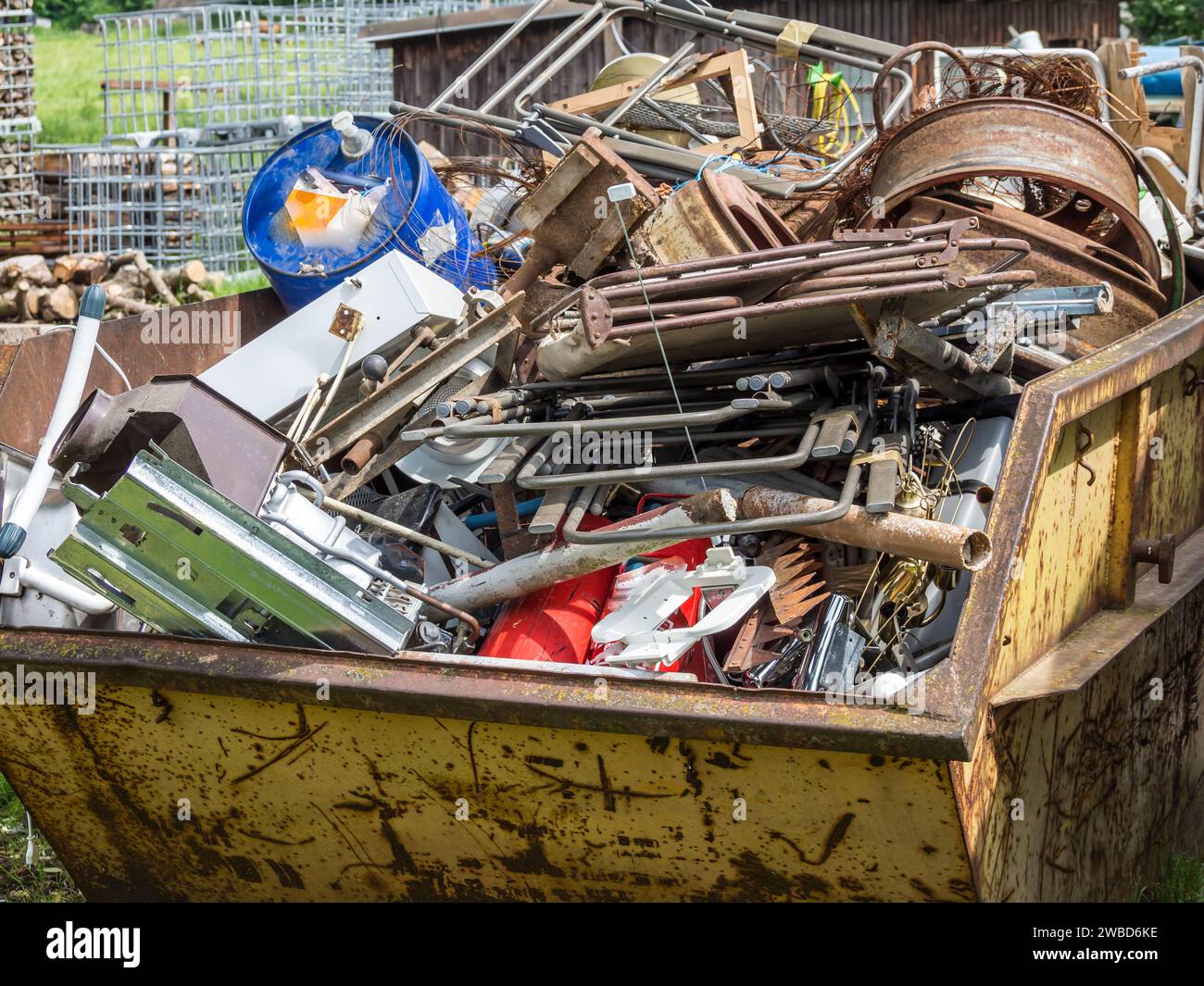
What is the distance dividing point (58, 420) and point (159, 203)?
8356mm

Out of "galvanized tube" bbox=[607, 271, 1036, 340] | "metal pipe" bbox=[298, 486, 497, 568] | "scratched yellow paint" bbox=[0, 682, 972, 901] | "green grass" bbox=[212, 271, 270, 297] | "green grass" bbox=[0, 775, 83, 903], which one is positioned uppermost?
"galvanized tube" bbox=[607, 271, 1036, 340]

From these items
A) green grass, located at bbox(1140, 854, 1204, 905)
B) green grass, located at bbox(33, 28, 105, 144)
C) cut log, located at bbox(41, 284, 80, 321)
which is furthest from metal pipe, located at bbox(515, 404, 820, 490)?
green grass, located at bbox(33, 28, 105, 144)

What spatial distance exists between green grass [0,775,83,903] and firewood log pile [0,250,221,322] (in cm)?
497

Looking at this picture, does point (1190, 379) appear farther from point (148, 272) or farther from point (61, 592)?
point (148, 272)

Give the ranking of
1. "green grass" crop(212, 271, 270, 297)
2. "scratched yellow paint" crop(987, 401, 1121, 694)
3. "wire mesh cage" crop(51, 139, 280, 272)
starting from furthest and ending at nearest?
"wire mesh cage" crop(51, 139, 280, 272) < "green grass" crop(212, 271, 270, 297) < "scratched yellow paint" crop(987, 401, 1121, 694)

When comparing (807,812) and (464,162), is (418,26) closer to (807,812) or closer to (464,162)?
(464,162)

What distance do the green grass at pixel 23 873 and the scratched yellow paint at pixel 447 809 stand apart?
30.8 inches

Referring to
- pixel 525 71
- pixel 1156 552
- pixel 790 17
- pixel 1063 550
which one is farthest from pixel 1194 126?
pixel 790 17

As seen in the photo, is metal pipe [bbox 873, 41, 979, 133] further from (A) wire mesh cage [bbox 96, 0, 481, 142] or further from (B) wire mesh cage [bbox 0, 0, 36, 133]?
(B) wire mesh cage [bbox 0, 0, 36, 133]

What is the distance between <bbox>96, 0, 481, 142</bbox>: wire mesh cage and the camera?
10641mm
